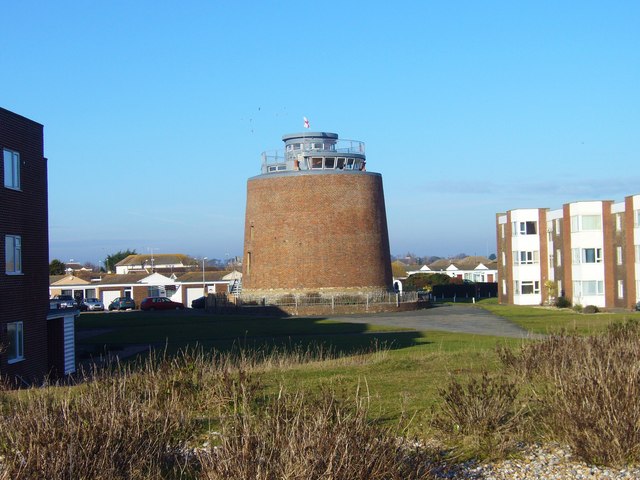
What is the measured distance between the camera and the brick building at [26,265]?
23391 millimetres

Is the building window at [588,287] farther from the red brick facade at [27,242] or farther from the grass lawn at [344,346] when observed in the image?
the red brick facade at [27,242]

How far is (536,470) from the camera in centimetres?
950

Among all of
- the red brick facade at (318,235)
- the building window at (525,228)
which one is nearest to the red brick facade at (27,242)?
the red brick facade at (318,235)

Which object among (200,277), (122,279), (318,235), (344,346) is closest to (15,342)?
(344,346)

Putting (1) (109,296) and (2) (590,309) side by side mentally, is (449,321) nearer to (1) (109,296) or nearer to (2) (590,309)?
(2) (590,309)

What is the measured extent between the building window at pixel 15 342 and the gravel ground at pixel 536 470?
16938 mm

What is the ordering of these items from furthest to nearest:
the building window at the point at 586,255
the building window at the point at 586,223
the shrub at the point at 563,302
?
the shrub at the point at 563,302, the building window at the point at 586,223, the building window at the point at 586,255

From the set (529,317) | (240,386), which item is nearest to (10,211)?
(240,386)

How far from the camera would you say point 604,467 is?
9695mm

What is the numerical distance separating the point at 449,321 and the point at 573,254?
19513 mm

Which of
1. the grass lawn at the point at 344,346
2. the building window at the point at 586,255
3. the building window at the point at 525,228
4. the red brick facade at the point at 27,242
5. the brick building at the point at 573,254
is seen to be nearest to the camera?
the grass lawn at the point at 344,346

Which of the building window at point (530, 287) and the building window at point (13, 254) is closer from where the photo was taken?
the building window at point (13, 254)

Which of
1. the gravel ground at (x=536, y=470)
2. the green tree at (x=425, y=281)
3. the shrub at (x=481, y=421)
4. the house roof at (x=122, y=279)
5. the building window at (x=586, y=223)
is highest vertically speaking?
the building window at (x=586, y=223)

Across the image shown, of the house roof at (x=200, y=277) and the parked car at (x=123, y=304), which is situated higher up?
the house roof at (x=200, y=277)
